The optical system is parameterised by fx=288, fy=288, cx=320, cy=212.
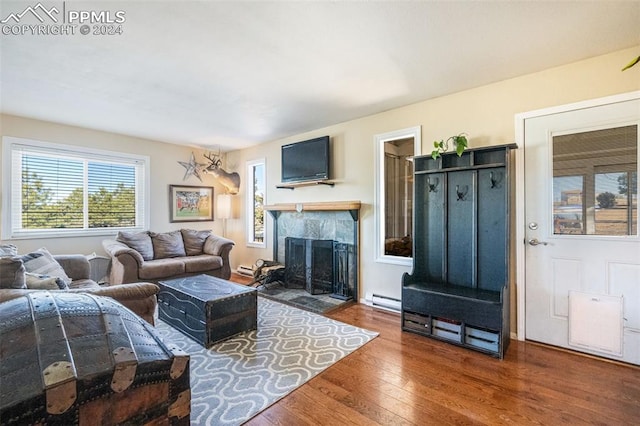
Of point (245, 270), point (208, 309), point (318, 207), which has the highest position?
point (318, 207)

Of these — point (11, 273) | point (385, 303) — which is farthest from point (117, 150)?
point (385, 303)

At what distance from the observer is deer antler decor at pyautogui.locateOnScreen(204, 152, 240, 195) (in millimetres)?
5662

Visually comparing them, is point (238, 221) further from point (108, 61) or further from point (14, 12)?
point (14, 12)

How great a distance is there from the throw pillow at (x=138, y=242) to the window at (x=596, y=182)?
16.9 ft

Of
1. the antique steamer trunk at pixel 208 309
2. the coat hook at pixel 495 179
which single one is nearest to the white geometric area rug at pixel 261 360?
the antique steamer trunk at pixel 208 309

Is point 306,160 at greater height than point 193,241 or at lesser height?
greater

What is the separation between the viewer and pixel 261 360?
7.89ft

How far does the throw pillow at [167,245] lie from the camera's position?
460 cm

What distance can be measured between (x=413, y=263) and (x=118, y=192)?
15.7 ft

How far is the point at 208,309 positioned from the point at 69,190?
345 centimetres

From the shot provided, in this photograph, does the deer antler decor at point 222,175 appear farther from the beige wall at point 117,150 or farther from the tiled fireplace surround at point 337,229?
the tiled fireplace surround at point 337,229

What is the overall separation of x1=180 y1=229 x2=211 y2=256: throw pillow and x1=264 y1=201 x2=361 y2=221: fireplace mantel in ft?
4.22

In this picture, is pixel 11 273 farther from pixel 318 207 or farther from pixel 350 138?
pixel 350 138

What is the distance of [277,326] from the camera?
3.11 meters
